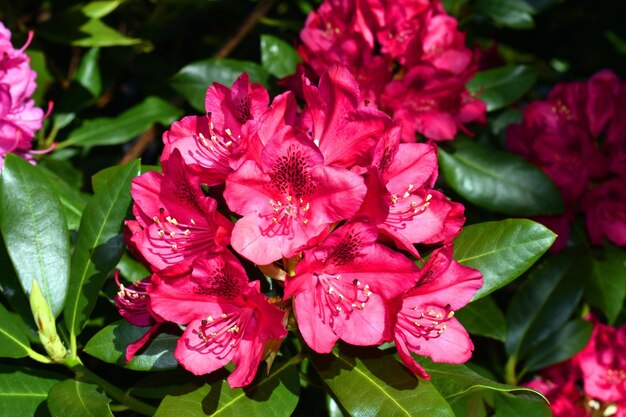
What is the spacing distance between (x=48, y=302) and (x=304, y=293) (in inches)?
20.4

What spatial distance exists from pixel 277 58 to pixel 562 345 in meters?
1.01

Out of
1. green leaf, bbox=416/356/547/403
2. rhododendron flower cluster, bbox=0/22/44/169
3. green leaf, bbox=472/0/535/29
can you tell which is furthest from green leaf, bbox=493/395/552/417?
green leaf, bbox=472/0/535/29

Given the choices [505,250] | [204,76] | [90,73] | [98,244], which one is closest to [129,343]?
[98,244]

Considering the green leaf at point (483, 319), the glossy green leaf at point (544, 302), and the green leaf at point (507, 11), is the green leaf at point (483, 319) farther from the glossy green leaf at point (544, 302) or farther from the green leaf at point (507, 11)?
the green leaf at point (507, 11)

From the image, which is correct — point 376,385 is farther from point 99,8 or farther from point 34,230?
point 99,8

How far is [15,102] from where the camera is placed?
1.69 m

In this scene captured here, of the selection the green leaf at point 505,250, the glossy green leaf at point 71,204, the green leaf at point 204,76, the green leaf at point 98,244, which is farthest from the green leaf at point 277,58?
the green leaf at point 505,250

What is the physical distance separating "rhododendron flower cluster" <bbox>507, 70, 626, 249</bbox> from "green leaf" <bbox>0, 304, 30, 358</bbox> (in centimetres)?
129

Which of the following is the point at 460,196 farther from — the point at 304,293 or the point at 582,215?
the point at 304,293

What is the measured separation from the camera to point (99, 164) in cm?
239

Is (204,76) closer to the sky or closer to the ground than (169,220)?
closer to the ground

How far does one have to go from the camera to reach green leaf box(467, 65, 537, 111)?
2.19 meters

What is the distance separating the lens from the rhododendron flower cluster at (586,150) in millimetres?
1968

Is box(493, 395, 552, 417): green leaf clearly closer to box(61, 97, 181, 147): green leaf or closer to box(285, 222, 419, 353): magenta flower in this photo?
box(285, 222, 419, 353): magenta flower
